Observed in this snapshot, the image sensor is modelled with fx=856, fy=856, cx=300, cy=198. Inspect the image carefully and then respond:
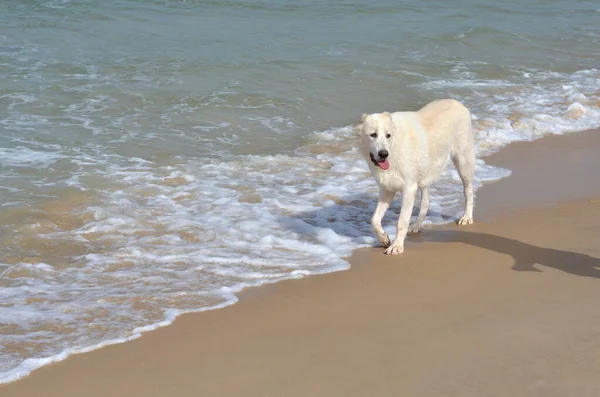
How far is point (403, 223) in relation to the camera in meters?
7.42

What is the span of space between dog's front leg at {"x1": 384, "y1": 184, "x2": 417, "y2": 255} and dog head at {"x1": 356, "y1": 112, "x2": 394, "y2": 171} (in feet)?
1.26

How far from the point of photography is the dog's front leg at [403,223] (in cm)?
738

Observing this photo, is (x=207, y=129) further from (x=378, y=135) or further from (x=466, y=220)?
(x=378, y=135)

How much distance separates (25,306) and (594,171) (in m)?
6.53

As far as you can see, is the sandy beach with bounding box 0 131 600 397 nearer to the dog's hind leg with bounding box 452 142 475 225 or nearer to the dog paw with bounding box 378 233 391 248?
the dog paw with bounding box 378 233 391 248

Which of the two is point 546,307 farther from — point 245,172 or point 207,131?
point 207,131

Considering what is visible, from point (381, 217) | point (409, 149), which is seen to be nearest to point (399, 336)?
point (381, 217)

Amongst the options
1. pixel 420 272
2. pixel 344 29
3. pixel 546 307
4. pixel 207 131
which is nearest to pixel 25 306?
pixel 420 272

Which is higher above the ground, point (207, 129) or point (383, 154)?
point (383, 154)

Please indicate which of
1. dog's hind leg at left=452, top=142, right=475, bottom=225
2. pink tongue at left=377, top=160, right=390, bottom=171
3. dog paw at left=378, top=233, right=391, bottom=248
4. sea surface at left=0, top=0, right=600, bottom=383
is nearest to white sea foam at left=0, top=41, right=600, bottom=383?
sea surface at left=0, top=0, right=600, bottom=383

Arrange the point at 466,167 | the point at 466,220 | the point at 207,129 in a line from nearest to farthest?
the point at 466,220 → the point at 466,167 → the point at 207,129

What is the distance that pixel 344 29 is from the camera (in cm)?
2023

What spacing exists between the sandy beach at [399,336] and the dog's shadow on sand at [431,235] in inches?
1.1

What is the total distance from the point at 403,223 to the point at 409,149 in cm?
64
